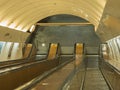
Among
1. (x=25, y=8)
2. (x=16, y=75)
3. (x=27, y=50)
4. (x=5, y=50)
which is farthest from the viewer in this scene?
(x=27, y=50)

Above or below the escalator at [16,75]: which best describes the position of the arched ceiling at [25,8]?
above

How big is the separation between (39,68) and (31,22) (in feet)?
37.1

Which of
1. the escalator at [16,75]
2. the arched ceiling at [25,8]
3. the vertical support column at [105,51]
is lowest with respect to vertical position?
the escalator at [16,75]

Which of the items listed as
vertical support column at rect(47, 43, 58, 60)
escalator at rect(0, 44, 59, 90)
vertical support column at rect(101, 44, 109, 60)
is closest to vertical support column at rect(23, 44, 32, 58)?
vertical support column at rect(47, 43, 58, 60)

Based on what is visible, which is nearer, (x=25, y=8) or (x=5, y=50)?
(x=25, y=8)

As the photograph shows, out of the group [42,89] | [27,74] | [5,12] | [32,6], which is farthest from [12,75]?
[32,6]

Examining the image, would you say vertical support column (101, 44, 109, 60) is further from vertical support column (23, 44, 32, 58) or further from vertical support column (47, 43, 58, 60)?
vertical support column (23, 44, 32, 58)

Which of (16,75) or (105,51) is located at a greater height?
(105,51)

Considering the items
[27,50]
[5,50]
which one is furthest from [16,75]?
[27,50]

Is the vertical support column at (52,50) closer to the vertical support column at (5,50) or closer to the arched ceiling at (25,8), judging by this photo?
the arched ceiling at (25,8)

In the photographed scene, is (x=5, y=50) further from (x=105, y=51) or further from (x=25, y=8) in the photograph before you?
(x=105, y=51)

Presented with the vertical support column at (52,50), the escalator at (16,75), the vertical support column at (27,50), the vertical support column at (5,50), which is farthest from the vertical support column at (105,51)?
the escalator at (16,75)

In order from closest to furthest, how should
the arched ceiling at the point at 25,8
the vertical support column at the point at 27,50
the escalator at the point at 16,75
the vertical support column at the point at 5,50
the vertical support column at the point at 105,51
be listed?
the escalator at the point at 16,75
the arched ceiling at the point at 25,8
the vertical support column at the point at 105,51
the vertical support column at the point at 5,50
the vertical support column at the point at 27,50

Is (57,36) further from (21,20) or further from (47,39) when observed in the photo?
(21,20)
